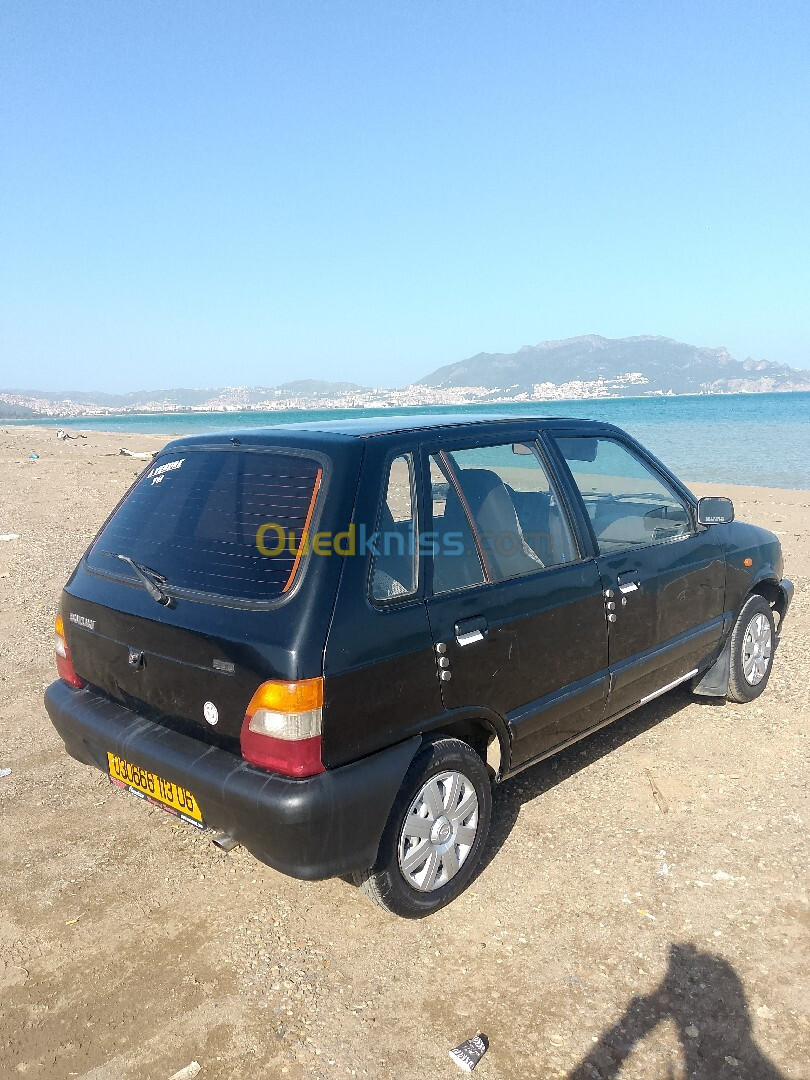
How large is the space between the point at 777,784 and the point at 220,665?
2.98 m

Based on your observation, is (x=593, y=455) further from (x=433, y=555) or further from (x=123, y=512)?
(x=123, y=512)

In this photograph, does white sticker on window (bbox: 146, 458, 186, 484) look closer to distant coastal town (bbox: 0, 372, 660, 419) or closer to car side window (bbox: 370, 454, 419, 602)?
car side window (bbox: 370, 454, 419, 602)

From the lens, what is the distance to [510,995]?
255cm

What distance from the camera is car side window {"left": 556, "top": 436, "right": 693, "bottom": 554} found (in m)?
3.77

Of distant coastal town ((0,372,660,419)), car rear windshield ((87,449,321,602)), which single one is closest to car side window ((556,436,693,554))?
car rear windshield ((87,449,321,602))

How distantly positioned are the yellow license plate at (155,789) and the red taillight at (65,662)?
1.48ft

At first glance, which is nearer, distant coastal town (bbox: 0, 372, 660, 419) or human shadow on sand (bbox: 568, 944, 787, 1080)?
human shadow on sand (bbox: 568, 944, 787, 1080)

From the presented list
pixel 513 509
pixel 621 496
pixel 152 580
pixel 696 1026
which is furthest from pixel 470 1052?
pixel 621 496

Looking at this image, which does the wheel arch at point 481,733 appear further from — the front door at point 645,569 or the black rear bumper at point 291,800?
the front door at point 645,569

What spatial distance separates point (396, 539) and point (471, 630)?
472 millimetres

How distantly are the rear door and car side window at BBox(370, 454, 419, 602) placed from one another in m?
0.10

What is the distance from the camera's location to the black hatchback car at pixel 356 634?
2500 mm

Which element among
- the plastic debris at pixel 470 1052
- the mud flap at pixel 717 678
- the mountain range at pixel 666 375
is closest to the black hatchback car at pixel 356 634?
the plastic debris at pixel 470 1052

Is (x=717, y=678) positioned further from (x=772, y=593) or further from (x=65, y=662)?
(x=65, y=662)
